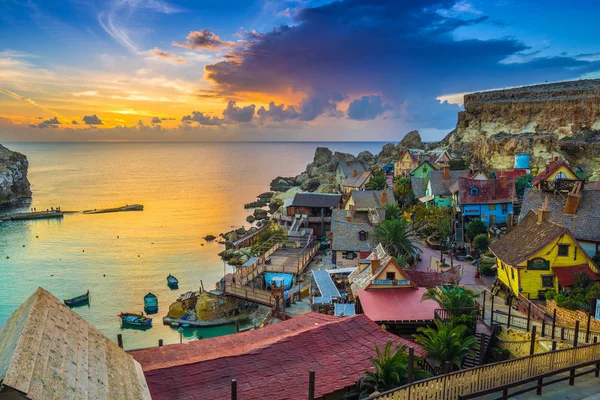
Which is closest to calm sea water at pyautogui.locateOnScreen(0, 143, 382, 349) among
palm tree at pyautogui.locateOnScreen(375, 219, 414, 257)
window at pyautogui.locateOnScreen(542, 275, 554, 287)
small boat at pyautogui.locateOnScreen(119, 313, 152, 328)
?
small boat at pyautogui.locateOnScreen(119, 313, 152, 328)

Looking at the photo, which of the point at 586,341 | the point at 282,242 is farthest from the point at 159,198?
the point at 586,341

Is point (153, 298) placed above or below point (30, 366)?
below

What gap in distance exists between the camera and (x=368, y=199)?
204ft

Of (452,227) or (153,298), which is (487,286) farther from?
(153,298)

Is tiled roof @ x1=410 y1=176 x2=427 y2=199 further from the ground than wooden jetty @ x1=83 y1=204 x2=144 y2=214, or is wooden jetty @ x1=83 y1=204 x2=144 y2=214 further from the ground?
tiled roof @ x1=410 y1=176 x2=427 y2=199

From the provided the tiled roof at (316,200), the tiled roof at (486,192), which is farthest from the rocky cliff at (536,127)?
the tiled roof at (316,200)

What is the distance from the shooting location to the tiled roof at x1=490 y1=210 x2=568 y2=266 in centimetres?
2973

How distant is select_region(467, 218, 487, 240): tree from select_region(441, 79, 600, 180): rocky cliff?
2506 centimetres

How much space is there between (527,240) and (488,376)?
2061 cm

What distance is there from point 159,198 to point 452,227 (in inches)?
4023

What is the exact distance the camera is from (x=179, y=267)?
6206 cm

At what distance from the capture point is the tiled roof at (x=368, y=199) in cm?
6106

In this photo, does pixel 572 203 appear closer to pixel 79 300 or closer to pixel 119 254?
pixel 79 300

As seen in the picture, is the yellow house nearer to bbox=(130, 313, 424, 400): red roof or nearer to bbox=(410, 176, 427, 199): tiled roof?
bbox=(130, 313, 424, 400): red roof
